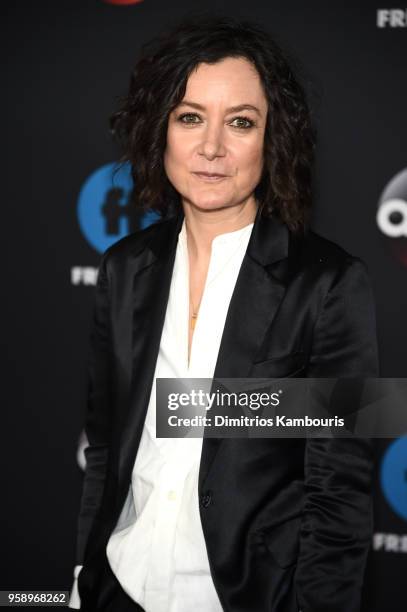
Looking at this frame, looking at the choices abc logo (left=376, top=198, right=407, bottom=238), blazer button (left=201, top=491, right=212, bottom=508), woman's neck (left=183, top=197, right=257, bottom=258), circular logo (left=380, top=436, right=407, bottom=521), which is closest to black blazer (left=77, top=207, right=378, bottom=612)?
blazer button (left=201, top=491, right=212, bottom=508)

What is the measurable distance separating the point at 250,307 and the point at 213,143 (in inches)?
12.8

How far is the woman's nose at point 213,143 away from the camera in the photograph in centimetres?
134

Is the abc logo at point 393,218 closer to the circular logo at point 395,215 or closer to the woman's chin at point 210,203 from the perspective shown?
the circular logo at point 395,215

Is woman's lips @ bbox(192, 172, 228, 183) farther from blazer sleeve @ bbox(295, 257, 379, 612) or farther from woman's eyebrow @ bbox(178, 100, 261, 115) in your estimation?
blazer sleeve @ bbox(295, 257, 379, 612)

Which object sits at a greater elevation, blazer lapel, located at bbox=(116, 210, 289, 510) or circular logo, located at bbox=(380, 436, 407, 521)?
blazer lapel, located at bbox=(116, 210, 289, 510)

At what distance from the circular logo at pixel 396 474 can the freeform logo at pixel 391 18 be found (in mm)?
1229

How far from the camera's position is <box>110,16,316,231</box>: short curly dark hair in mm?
1404

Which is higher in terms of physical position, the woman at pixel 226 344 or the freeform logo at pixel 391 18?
the freeform logo at pixel 391 18

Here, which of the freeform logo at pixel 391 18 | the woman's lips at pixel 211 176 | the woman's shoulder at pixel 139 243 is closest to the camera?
the woman's lips at pixel 211 176

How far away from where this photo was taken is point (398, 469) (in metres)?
2.15

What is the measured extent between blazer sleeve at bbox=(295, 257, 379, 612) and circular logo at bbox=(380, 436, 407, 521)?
0.87 meters

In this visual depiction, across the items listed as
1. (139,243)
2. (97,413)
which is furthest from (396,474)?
(139,243)

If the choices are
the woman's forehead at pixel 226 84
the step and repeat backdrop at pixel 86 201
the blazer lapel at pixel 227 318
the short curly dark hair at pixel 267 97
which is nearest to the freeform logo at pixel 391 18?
the step and repeat backdrop at pixel 86 201

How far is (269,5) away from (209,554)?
1.52 metres
